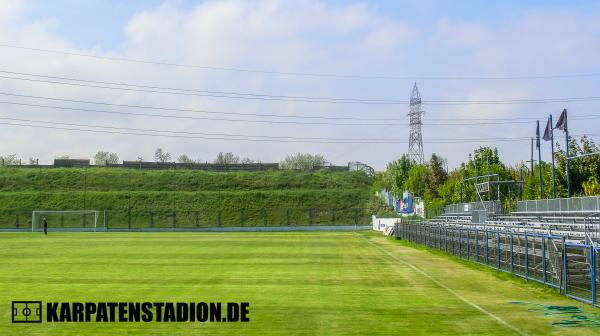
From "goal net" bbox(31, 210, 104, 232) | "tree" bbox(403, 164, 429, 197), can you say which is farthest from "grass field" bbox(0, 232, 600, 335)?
"goal net" bbox(31, 210, 104, 232)

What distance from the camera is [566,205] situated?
120 feet

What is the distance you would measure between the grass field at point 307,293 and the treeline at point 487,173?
2276 centimetres

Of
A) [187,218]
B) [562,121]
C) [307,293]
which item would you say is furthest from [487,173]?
[307,293]

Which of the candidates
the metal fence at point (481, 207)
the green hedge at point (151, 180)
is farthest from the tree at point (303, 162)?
the metal fence at point (481, 207)

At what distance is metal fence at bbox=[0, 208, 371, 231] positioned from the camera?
93.1m

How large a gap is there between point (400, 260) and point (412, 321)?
1806 centimetres

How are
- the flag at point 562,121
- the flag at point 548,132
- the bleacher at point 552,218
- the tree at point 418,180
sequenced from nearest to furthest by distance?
the bleacher at point 552,218, the flag at point 562,121, the flag at point 548,132, the tree at point 418,180

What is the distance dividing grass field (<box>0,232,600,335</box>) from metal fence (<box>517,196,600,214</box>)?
666 centimetres

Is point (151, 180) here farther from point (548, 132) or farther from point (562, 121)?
point (562, 121)

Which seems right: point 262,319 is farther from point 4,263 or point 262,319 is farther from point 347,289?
point 4,263

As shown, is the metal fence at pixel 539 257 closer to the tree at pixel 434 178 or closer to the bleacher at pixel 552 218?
the bleacher at pixel 552 218

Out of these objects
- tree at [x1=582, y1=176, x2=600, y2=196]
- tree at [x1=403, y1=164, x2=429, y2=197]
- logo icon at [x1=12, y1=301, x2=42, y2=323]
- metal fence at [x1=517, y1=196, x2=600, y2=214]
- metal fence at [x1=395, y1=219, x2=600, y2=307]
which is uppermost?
tree at [x1=403, y1=164, x2=429, y2=197]

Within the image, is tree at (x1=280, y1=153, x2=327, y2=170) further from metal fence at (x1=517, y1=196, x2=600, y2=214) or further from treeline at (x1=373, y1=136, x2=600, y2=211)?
metal fence at (x1=517, y1=196, x2=600, y2=214)

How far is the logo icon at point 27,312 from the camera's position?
1449cm
